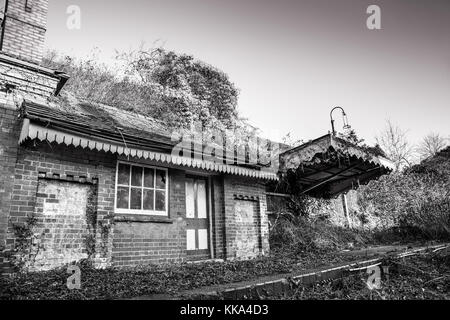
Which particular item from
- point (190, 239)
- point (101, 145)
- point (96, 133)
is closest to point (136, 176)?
point (101, 145)

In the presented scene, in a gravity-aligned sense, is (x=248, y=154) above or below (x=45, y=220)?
above

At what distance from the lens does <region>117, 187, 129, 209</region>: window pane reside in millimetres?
7070

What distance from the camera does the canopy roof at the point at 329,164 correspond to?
9633mm

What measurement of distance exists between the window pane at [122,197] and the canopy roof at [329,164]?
16.8 ft

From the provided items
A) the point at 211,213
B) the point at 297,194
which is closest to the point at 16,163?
the point at 211,213

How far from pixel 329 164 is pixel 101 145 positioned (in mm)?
7609

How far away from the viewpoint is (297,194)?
1270cm

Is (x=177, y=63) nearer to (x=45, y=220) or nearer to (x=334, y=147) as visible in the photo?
(x=334, y=147)

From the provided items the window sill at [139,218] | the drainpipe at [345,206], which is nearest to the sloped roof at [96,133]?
the window sill at [139,218]
